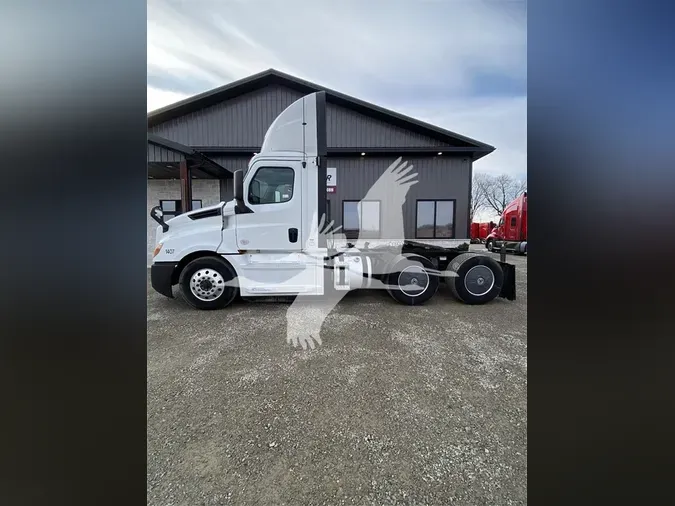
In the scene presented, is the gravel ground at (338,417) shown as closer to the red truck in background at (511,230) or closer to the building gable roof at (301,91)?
the red truck in background at (511,230)

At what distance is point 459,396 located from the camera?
209cm

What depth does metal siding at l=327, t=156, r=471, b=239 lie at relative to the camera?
887 cm

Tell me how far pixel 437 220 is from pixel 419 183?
1398 millimetres

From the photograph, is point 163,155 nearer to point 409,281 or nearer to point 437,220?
point 409,281

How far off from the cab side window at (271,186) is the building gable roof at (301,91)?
19.7ft

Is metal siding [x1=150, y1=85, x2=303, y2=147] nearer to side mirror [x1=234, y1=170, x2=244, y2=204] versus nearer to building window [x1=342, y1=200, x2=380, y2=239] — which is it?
building window [x1=342, y1=200, x2=380, y2=239]

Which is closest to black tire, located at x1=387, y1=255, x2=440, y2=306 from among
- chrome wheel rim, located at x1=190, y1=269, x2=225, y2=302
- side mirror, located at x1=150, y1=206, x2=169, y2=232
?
chrome wheel rim, located at x1=190, y1=269, x2=225, y2=302

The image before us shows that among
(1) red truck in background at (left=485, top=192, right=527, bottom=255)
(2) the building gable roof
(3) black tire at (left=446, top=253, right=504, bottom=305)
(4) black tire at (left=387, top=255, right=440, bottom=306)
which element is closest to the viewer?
(4) black tire at (left=387, top=255, right=440, bottom=306)

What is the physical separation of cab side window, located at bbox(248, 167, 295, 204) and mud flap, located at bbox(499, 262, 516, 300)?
3.94 m

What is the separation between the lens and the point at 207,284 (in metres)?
4.15
